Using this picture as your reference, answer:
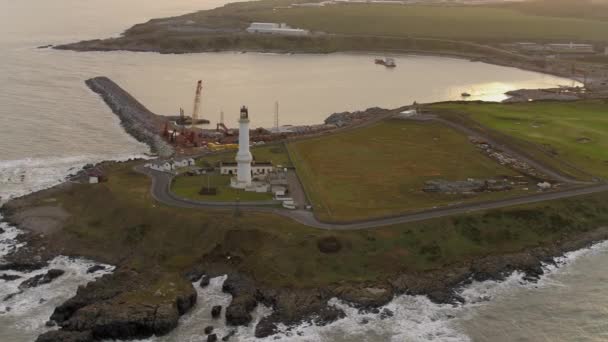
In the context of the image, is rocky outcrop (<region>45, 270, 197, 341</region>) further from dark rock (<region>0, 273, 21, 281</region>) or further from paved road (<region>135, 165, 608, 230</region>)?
paved road (<region>135, 165, 608, 230</region>)

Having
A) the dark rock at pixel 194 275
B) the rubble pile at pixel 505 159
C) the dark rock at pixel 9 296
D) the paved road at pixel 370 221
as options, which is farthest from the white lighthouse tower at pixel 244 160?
the rubble pile at pixel 505 159

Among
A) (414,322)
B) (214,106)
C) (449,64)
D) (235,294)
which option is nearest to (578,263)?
(414,322)

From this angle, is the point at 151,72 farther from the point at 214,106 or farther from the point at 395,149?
the point at 395,149

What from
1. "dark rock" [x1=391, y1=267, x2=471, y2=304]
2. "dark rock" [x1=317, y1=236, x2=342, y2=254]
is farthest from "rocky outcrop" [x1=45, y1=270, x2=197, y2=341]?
"dark rock" [x1=391, y1=267, x2=471, y2=304]

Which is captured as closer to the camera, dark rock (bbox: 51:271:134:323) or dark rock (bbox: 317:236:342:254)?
dark rock (bbox: 51:271:134:323)

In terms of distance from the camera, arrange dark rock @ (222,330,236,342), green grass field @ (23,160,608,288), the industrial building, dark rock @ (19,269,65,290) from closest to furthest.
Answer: dark rock @ (222,330,236,342) → dark rock @ (19,269,65,290) → green grass field @ (23,160,608,288) → the industrial building

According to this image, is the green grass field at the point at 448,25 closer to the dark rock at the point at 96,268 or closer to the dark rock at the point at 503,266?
the dark rock at the point at 503,266

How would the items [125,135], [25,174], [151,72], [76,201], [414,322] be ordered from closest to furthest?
[414,322] < [76,201] < [25,174] < [125,135] < [151,72]

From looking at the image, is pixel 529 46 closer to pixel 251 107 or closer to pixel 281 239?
pixel 251 107
